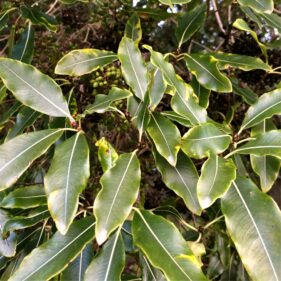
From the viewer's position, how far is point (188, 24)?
1.22 metres

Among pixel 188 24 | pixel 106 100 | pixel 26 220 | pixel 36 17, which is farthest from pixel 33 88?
pixel 188 24

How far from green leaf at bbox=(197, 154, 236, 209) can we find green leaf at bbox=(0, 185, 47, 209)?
1.18 ft

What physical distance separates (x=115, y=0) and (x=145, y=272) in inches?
35.7

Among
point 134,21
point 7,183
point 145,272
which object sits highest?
point 134,21

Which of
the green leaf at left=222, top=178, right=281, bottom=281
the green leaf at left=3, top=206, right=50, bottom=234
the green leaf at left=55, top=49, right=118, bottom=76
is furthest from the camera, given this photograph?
the green leaf at left=55, top=49, right=118, bottom=76

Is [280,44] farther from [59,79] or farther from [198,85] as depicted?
[59,79]

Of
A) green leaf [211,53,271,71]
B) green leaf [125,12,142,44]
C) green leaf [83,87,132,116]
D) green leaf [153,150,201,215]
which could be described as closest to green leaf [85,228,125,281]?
green leaf [153,150,201,215]

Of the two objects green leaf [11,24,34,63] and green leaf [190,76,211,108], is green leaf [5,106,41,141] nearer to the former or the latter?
green leaf [11,24,34,63]

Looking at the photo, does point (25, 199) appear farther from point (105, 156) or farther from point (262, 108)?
point (262, 108)

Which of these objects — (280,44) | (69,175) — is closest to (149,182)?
(280,44)

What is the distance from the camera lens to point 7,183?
821 mm

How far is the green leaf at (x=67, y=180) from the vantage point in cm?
75

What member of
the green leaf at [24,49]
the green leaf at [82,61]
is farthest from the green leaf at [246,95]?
the green leaf at [24,49]

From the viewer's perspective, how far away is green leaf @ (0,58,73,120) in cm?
93
